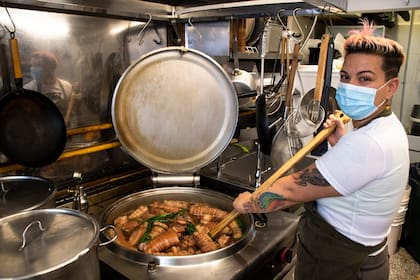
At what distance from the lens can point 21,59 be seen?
1247mm

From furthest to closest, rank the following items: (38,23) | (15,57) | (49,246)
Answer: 1. (38,23)
2. (15,57)
3. (49,246)

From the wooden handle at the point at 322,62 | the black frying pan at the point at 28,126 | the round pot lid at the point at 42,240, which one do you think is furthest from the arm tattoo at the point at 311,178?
the black frying pan at the point at 28,126

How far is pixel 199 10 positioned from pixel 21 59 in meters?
0.84

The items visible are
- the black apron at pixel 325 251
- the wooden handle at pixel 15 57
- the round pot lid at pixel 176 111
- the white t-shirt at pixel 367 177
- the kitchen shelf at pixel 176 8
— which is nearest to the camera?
the white t-shirt at pixel 367 177

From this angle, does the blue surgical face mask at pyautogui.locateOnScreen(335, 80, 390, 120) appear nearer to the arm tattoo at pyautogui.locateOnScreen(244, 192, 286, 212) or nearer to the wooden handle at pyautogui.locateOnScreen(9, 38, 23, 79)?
the arm tattoo at pyautogui.locateOnScreen(244, 192, 286, 212)

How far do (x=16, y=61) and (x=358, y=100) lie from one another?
1142 millimetres

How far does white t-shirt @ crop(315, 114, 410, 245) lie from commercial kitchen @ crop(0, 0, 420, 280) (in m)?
0.16

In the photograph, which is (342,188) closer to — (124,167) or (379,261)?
(379,261)

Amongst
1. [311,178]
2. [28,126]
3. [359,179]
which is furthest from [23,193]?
[359,179]

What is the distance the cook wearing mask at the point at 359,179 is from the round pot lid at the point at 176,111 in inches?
20.6

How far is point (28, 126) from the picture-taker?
1.25 metres

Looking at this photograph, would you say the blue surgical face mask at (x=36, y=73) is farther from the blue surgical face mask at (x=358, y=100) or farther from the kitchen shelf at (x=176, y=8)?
the blue surgical face mask at (x=358, y=100)

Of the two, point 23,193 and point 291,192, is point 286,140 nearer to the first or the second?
point 291,192

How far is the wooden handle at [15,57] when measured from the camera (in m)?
1.15
